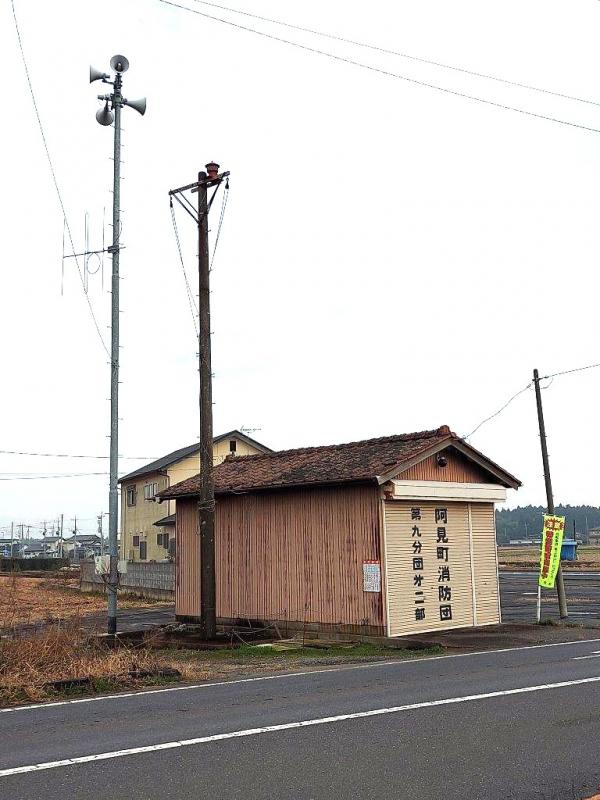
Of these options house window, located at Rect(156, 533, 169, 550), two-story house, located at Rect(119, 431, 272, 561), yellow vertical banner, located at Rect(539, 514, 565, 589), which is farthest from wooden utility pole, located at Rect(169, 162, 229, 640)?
house window, located at Rect(156, 533, 169, 550)

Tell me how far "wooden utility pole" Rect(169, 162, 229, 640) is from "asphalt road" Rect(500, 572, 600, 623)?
904cm

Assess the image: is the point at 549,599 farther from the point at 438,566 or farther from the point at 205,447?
the point at 205,447

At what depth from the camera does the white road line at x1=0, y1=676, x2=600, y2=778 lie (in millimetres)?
7062

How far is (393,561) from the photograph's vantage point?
18.5m

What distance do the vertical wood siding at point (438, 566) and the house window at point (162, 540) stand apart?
97.7 feet

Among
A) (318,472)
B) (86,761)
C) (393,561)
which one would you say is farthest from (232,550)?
(86,761)

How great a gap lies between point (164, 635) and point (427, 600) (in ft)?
20.3

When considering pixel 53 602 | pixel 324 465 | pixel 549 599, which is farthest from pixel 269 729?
pixel 53 602

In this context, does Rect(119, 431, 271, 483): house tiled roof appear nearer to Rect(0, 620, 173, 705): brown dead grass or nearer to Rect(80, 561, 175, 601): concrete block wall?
Rect(80, 561, 175, 601): concrete block wall

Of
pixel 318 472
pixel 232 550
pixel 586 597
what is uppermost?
pixel 318 472

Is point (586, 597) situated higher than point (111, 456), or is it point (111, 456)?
point (111, 456)

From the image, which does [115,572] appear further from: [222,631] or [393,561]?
[393,561]

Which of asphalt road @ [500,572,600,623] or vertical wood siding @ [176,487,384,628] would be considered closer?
vertical wood siding @ [176,487,384,628]

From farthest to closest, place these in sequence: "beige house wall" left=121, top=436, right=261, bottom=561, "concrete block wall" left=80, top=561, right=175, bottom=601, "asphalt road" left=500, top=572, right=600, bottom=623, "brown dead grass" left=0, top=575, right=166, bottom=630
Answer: "beige house wall" left=121, top=436, right=261, bottom=561 → "concrete block wall" left=80, top=561, right=175, bottom=601 → "brown dead grass" left=0, top=575, right=166, bottom=630 → "asphalt road" left=500, top=572, right=600, bottom=623
